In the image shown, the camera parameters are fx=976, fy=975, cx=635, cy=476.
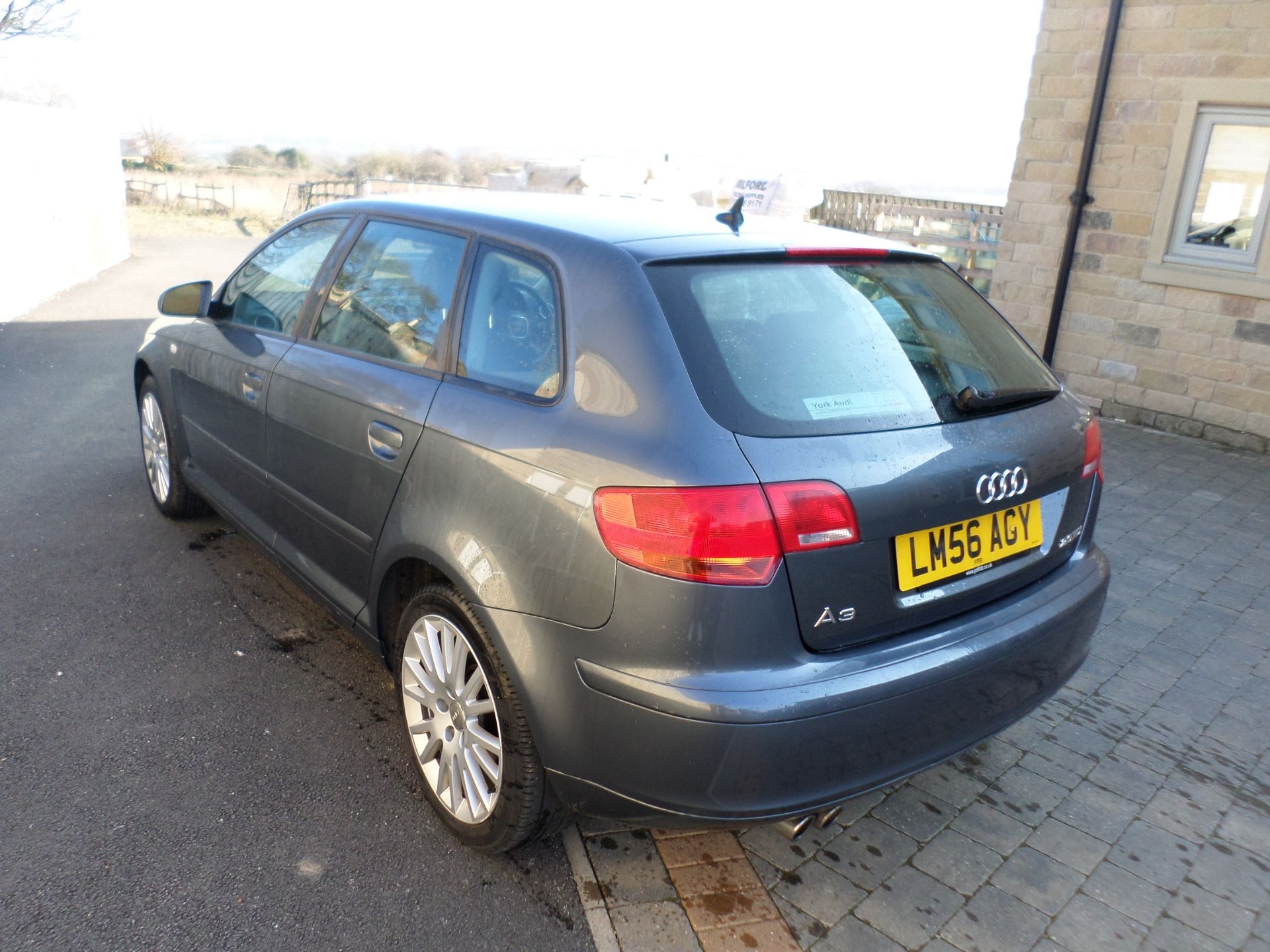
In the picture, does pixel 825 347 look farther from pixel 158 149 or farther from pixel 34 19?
pixel 158 149

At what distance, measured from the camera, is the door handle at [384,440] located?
2834 mm

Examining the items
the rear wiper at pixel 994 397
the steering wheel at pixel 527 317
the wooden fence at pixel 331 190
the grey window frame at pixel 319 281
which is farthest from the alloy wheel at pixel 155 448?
the wooden fence at pixel 331 190

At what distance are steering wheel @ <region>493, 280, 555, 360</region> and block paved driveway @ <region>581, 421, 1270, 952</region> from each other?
142cm

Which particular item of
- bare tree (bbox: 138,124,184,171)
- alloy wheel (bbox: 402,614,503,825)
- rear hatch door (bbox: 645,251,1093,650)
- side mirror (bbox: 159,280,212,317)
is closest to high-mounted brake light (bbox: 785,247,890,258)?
rear hatch door (bbox: 645,251,1093,650)

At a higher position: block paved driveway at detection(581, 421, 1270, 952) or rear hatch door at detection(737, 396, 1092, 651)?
rear hatch door at detection(737, 396, 1092, 651)

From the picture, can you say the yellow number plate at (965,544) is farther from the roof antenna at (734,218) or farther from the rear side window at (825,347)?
the roof antenna at (734,218)

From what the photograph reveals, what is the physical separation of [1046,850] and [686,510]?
1650mm

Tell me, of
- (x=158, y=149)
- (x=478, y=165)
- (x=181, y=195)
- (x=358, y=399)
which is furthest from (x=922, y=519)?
(x=478, y=165)

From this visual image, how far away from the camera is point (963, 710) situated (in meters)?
2.43

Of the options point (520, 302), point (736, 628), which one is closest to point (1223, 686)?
point (736, 628)

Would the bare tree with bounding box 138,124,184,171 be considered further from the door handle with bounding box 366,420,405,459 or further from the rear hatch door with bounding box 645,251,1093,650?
the rear hatch door with bounding box 645,251,1093,650

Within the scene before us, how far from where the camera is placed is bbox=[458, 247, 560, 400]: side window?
252 centimetres

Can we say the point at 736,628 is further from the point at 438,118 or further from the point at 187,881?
the point at 438,118

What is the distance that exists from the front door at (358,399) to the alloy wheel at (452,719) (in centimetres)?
38
